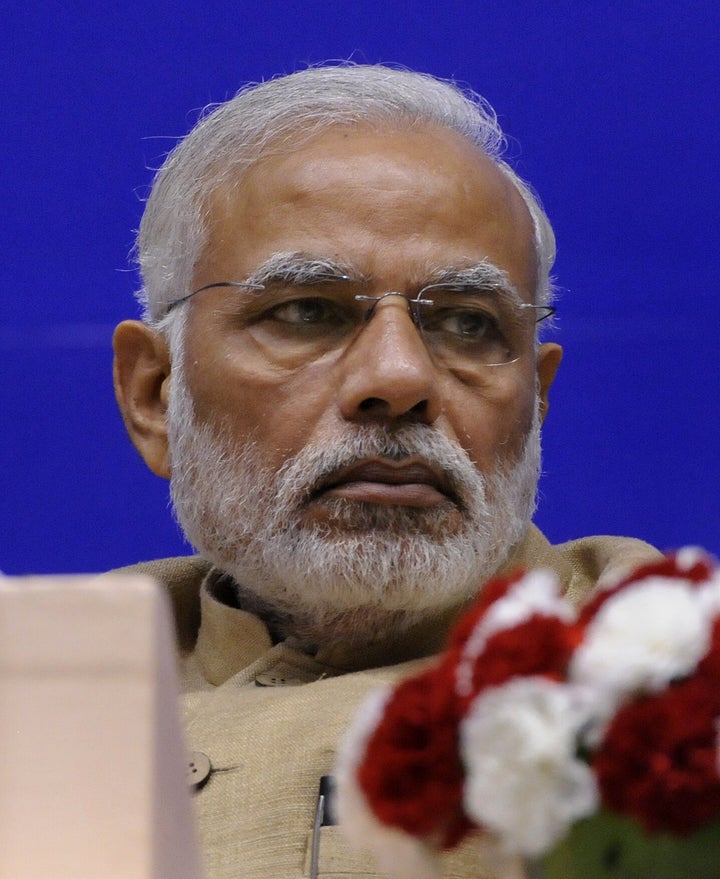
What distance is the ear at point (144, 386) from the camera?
195 cm

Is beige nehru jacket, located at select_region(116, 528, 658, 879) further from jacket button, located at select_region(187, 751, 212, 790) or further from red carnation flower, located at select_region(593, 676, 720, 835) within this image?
red carnation flower, located at select_region(593, 676, 720, 835)

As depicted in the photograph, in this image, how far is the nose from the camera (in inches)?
62.4

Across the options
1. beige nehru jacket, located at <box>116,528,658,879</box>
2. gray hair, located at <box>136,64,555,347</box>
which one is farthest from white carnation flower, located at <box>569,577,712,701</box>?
gray hair, located at <box>136,64,555,347</box>

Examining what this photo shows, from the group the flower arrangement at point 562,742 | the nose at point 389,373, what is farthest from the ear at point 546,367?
the flower arrangement at point 562,742

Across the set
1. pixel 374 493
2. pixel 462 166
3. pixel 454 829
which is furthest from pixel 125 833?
pixel 462 166

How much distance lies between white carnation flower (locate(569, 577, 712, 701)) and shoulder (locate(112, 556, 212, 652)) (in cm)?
136

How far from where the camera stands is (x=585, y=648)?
2.01 ft

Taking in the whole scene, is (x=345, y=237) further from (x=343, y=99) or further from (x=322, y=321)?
(x=343, y=99)

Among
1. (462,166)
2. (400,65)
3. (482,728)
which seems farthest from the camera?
(400,65)

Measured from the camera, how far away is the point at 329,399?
1648mm

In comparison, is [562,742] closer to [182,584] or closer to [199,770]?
[199,770]

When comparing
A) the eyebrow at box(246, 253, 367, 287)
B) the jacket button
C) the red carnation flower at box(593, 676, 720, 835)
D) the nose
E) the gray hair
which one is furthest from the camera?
the gray hair

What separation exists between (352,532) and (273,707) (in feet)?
0.73

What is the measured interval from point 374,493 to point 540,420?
484mm
